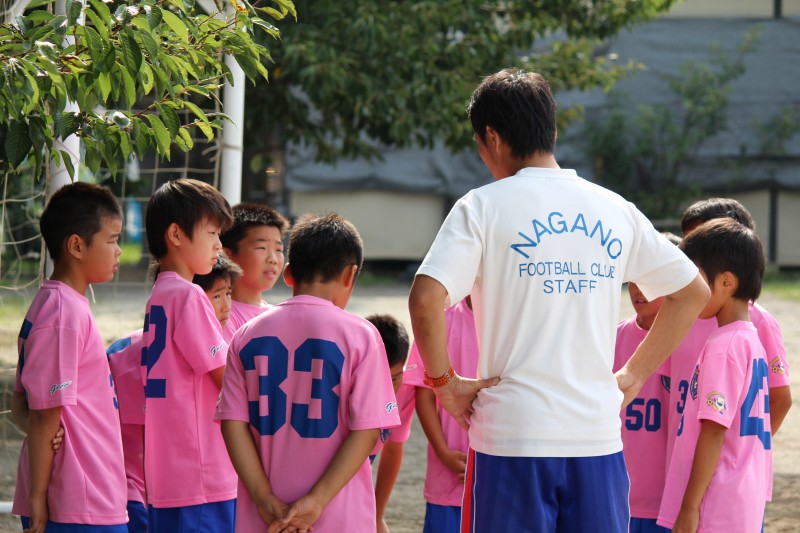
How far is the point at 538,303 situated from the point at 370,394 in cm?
47

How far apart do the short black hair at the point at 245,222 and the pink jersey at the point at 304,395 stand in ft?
3.77

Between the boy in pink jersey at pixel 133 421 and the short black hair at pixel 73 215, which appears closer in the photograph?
the short black hair at pixel 73 215

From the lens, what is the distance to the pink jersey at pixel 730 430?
2857 mm

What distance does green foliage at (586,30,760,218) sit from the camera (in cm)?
1585

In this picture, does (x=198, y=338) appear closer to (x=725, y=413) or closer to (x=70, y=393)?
(x=70, y=393)

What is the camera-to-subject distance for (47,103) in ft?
9.79

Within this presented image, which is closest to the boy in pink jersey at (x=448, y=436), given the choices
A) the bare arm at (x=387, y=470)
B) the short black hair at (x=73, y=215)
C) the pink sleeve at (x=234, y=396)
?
the bare arm at (x=387, y=470)

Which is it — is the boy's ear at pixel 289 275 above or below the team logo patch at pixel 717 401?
above

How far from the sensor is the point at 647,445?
128 inches

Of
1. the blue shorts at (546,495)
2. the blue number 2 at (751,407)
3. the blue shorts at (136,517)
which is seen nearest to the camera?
the blue shorts at (546,495)

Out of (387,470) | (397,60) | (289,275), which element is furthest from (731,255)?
(397,60)

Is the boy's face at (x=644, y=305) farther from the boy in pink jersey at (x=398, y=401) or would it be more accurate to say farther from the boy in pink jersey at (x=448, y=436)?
the boy in pink jersey at (x=398, y=401)

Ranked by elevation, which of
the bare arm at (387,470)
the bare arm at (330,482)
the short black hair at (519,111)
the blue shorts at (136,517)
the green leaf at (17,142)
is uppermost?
the short black hair at (519,111)

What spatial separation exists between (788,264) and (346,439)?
1484 centimetres
